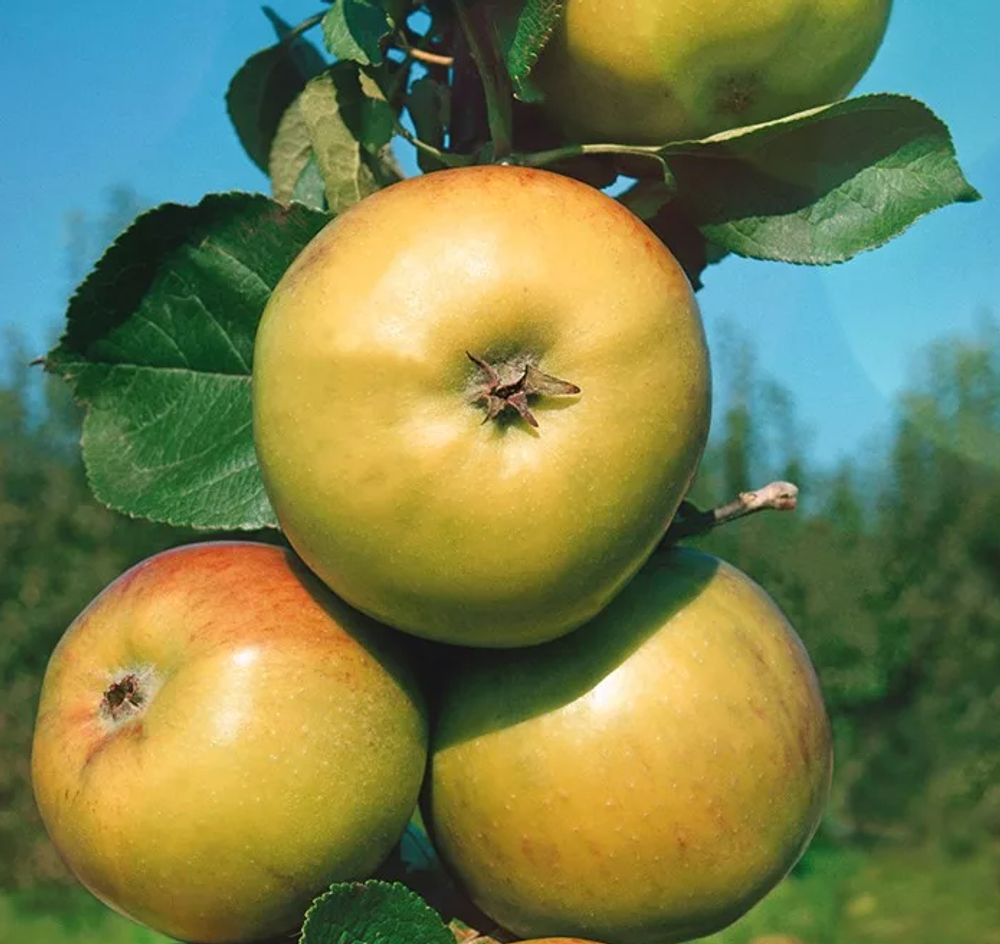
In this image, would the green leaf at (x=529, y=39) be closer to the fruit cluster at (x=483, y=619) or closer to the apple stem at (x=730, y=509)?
the fruit cluster at (x=483, y=619)

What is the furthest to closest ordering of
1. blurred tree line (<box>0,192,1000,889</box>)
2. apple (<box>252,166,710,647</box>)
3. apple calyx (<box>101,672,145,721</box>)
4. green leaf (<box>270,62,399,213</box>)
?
blurred tree line (<box>0,192,1000,889</box>) < green leaf (<box>270,62,399,213</box>) < apple calyx (<box>101,672,145,721</box>) < apple (<box>252,166,710,647</box>)

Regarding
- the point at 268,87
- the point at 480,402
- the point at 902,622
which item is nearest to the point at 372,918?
the point at 480,402

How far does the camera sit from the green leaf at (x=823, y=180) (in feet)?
2.50

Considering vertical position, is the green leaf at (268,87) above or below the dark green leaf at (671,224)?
above

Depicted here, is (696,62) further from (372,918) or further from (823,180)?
(372,918)

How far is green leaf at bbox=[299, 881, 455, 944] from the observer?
2.15ft

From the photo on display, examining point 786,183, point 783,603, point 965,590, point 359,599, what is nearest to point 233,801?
point 359,599

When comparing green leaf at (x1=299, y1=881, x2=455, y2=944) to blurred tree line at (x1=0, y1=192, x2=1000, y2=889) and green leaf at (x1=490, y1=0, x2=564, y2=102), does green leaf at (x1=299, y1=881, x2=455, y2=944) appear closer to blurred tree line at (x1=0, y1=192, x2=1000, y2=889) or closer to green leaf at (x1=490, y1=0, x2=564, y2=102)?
green leaf at (x1=490, y1=0, x2=564, y2=102)

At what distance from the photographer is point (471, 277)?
648mm

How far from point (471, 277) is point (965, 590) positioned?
8305 mm

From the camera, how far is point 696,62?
0.73m

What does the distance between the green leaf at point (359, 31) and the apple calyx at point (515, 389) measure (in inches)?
10.1

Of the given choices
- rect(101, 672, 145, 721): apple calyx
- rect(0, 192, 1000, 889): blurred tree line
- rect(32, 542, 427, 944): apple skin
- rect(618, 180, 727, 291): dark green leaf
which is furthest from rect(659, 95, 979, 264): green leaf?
rect(0, 192, 1000, 889): blurred tree line

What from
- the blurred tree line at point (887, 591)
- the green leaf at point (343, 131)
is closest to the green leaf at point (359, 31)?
the green leaf at point (343, 131)
